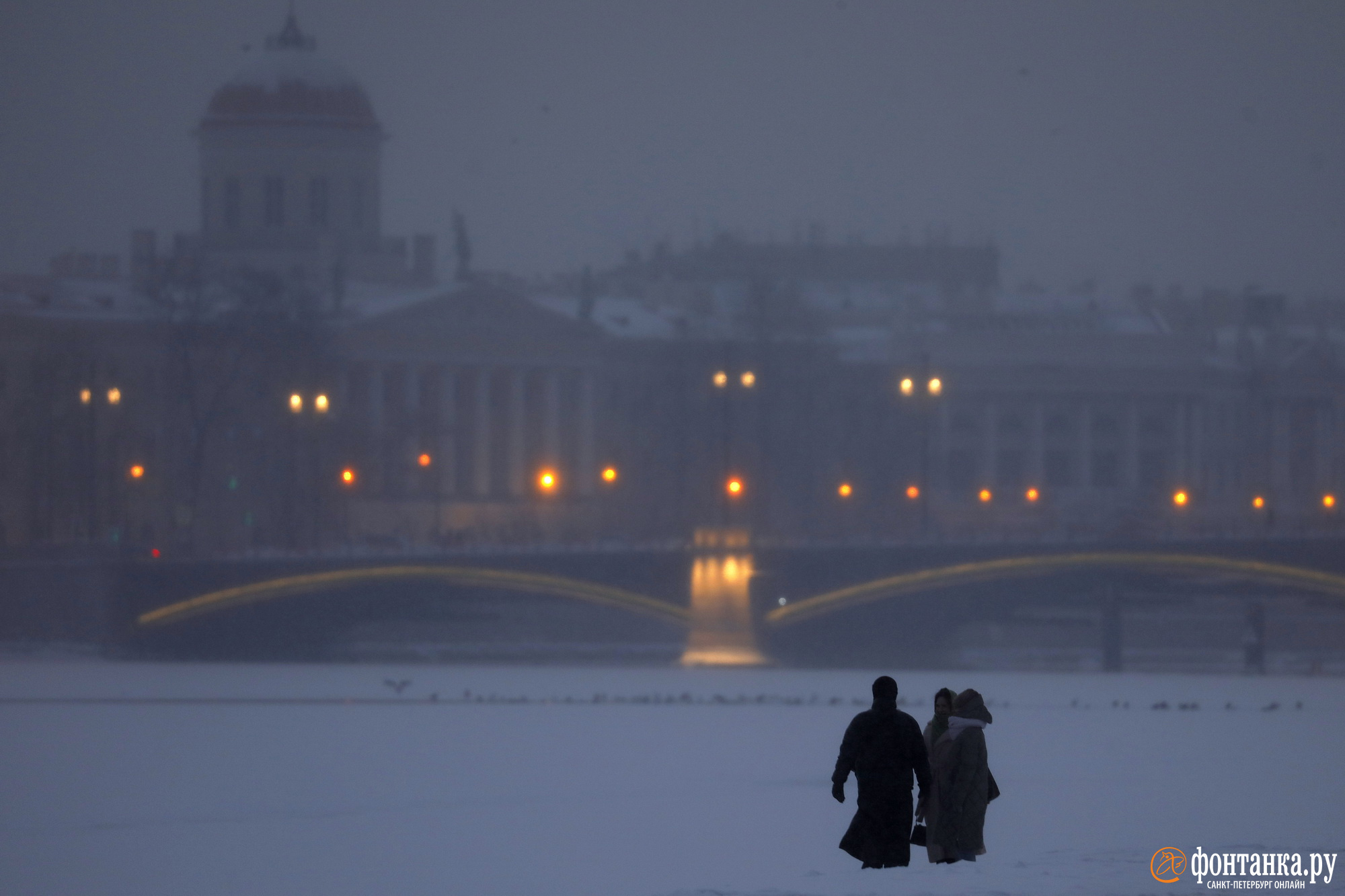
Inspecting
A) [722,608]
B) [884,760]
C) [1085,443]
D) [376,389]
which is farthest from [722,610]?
[1085,443]

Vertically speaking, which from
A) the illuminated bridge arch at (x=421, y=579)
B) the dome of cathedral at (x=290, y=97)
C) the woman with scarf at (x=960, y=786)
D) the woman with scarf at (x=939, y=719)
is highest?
the dome of cathedral at (x=290, y=97)

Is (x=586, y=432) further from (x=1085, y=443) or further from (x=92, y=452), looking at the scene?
(x=92, y=452)

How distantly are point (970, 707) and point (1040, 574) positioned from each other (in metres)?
42.7

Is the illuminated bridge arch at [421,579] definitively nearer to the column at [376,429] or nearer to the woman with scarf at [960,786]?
the column at [376,429]

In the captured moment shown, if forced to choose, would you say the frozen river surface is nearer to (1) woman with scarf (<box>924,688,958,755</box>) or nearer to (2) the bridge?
(1) woman with scarf (<box>924,688,958,755</box>)

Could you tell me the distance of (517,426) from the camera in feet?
333

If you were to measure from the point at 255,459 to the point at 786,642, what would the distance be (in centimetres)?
2221

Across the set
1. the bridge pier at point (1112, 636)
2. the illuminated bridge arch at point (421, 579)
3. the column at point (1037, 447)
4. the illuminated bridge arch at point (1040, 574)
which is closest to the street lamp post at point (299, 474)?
the illuminated bridge arch at point (421, 579)

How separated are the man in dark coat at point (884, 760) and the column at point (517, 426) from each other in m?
82.9

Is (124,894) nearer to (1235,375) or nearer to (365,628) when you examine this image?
(365,628)

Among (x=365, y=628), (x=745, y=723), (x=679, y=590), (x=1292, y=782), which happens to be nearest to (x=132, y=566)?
(x=365, y=628)

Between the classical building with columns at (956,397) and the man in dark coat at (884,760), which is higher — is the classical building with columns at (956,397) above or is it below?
above

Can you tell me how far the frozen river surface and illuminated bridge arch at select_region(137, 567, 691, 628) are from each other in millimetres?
12399

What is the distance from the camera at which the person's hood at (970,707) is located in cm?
1764
